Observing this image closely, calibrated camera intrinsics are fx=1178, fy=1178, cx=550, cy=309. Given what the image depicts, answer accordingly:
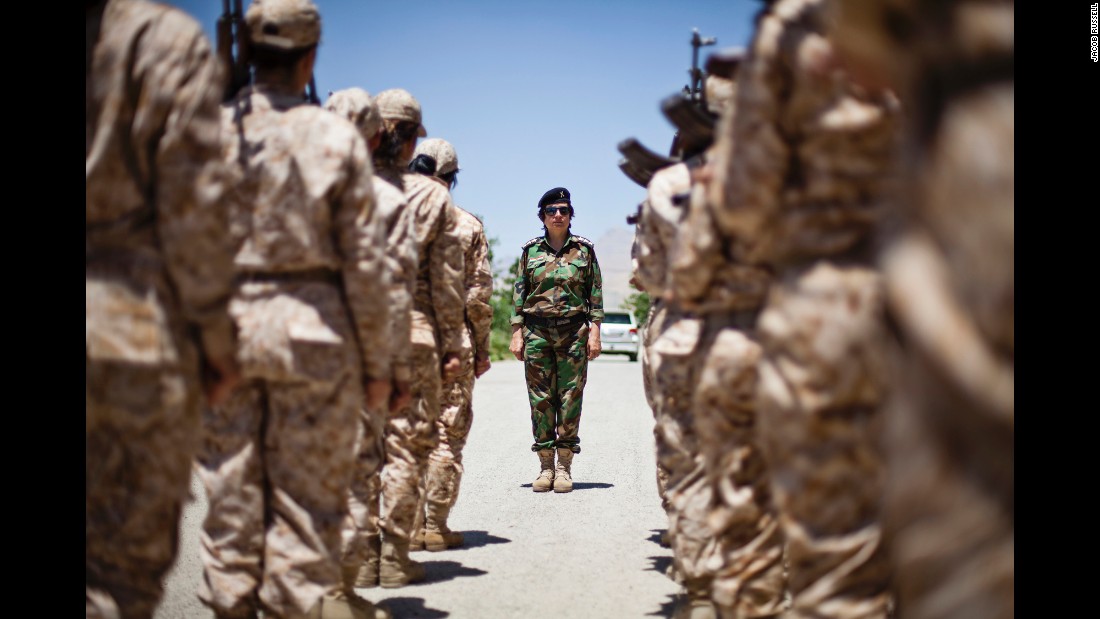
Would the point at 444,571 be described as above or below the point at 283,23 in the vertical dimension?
below

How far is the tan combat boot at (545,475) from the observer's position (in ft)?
34.4

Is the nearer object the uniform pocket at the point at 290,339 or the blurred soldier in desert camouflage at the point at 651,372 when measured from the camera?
the uniform pocket at the point at 290,339

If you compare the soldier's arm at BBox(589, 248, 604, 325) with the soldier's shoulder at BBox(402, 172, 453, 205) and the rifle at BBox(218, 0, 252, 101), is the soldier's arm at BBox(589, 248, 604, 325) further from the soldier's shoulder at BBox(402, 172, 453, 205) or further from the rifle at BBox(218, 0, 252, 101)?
the rifle at BBox(218, 0, 252, 101)

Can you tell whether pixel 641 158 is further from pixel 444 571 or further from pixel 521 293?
pixel 521 293

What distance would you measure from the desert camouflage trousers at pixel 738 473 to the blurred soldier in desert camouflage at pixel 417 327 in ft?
8.67

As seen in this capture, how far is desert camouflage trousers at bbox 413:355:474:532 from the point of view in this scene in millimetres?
7914

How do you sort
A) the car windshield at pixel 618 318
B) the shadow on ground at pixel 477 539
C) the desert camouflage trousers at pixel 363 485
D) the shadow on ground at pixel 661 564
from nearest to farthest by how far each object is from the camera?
1. the desert camouflage trousers at pixel 363 485
2. the shadow on ground at pixel 661 564
3. the shadow on ground at pixel 477 539
4. the car windshield at pixel 618 318

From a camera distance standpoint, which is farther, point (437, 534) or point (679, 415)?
point (437, 534)

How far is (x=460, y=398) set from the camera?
814 cm

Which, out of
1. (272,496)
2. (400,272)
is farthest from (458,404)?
(272,496)

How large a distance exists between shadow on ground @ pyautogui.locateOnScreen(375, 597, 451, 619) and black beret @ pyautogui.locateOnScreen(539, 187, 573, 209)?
5.31m

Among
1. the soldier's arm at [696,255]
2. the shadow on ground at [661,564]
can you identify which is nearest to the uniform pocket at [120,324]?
the soldier's arm at [696,255]

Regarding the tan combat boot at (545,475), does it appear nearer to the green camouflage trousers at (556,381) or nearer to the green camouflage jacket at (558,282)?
the green camouflage trousers at (556,381)

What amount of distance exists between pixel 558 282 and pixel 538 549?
3551 mm
